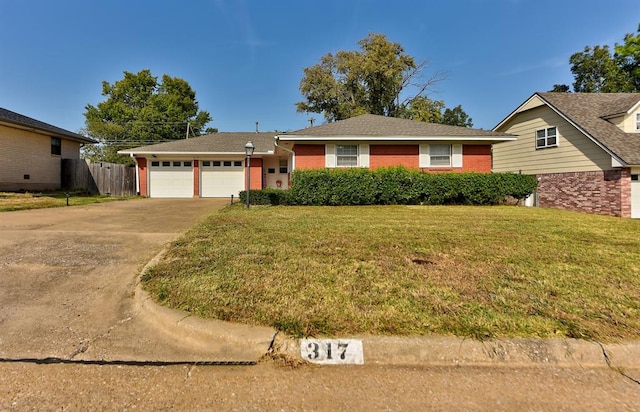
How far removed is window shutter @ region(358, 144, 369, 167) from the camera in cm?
1435

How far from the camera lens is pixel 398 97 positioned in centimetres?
2931

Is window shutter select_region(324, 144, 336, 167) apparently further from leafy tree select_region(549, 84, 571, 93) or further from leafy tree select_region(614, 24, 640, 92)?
leafy tree select_region(549, 84, 571, 93)

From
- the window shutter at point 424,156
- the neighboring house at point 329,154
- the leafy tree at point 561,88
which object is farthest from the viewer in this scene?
the leafy tree at point 561,88

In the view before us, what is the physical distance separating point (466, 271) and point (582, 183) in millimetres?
12569

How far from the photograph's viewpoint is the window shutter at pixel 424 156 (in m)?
14.5

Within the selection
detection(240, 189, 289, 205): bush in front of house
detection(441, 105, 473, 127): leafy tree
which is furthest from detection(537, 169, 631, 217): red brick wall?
detection(441, 105, 473, 127): leafy tree

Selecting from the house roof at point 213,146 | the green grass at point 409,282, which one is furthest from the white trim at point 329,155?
the green grass at point 409,282

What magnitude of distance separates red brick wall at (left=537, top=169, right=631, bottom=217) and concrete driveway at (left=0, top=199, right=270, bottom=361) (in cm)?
1452

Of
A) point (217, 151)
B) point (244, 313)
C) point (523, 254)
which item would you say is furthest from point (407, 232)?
point (217, 151)

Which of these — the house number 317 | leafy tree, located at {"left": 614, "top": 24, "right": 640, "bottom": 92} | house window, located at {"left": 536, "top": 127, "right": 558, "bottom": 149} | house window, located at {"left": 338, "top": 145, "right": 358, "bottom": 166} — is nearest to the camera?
the house number 317

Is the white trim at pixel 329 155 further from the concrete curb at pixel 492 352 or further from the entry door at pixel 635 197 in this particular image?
the concrete curb at pixel 492 352

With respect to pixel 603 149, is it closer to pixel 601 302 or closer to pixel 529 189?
pixel 529 189

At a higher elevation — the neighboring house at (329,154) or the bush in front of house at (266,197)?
the neighboring house at (329,154)

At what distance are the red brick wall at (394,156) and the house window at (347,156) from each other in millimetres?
687
